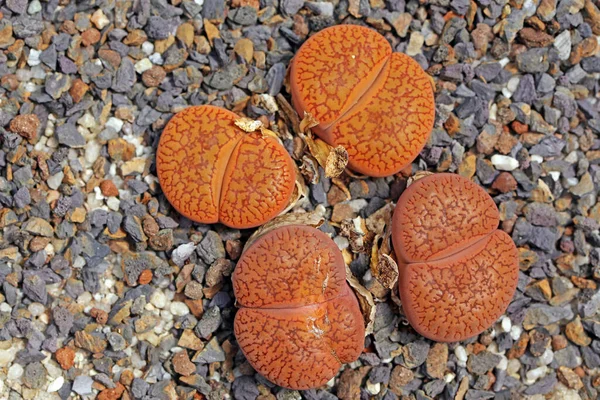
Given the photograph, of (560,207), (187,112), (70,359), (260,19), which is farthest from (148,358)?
(560,207)

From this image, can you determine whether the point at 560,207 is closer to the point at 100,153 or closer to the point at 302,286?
the point at 302,286

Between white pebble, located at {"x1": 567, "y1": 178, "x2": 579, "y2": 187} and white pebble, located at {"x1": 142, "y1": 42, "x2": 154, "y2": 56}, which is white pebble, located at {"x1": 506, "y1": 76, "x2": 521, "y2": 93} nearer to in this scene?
white pebble, located at {"x1": 567, "y1": 178, "x2": 579, "y2": 187}

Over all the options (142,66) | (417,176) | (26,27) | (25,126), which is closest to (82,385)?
(25,126)

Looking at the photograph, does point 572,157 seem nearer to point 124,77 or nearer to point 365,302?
point 365,302

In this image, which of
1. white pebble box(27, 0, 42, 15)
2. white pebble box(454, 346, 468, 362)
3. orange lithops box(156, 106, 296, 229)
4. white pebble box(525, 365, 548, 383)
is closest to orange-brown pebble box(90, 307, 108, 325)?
orange lithops box(156, 106, 296, 229)

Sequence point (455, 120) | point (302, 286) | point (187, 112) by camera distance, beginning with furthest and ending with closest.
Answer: point (455, 120) → point (187, 112) → point (302, 286)

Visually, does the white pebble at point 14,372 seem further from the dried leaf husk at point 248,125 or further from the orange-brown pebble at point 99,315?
the dried leaf husk at point 248,125

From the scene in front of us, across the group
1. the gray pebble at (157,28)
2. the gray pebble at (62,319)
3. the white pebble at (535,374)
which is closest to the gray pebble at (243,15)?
the gray pebble at (157,28)
